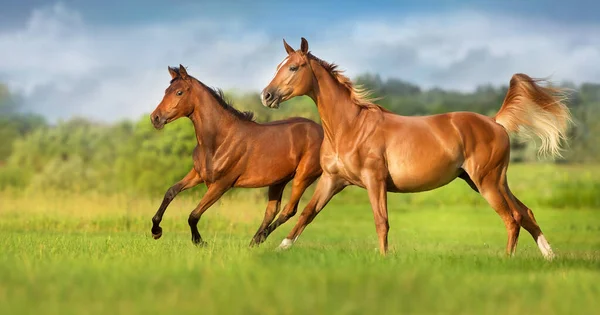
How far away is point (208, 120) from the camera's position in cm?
1190

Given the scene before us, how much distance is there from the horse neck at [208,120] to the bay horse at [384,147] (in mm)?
1725

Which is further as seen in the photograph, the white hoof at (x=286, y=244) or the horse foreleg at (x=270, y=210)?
the horse foreleg at (x=270, y=210)

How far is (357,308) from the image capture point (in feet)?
18.9

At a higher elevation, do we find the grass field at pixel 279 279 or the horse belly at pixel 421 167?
the horse belly at pixel 421 167

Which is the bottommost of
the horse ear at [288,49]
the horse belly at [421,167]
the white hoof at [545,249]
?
the white hoof at [545,249]

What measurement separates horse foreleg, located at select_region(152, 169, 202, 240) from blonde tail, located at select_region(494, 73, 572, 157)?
442 cm

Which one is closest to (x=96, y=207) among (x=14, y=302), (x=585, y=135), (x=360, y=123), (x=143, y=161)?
(x=143, y=161)

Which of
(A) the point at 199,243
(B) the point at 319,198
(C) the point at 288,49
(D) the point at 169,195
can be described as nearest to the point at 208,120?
(D) the point at 169,195

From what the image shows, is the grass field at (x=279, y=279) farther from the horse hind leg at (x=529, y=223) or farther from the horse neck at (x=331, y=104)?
the horse neck at (x=331, y=104)

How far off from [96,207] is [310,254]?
35.4 ft

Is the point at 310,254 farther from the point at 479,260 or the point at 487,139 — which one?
the point at 487,139

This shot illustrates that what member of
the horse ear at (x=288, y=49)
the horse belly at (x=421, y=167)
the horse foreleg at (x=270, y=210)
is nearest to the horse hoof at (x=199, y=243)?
the horse foreleg at (x=270, y=210)

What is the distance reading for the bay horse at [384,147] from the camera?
10.3 meters

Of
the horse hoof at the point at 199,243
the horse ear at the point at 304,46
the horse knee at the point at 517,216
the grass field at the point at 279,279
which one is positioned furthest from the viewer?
the horse hoof at the point at 199,243
